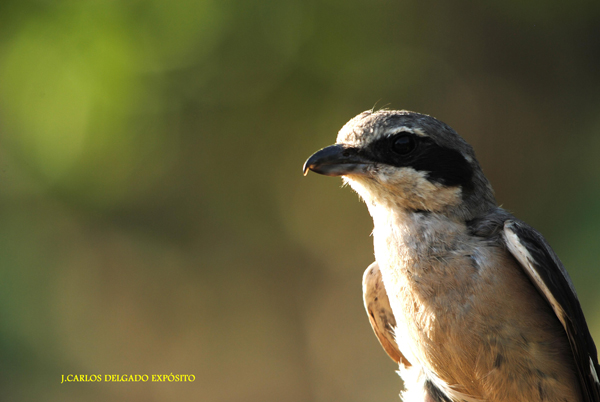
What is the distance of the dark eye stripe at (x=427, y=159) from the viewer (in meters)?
1.94

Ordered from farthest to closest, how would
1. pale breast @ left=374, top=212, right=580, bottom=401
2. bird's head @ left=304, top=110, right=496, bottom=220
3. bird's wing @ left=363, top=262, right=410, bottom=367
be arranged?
1. bird's wing @ left=363, top=262, right=410, bottom=367
2. bird's head @ left=304, top=110, right=496, bottom=220
3. pale breast @ left=374, top=212, right=580, bottom=401

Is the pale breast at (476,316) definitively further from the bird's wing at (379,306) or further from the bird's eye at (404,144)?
the bird's wing at (379,306)

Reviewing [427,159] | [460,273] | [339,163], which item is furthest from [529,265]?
[339,163]

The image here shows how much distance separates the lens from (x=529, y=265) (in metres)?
1.77

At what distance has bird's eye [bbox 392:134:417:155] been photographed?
194cm

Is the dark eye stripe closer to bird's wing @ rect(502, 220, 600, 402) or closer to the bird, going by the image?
the bird

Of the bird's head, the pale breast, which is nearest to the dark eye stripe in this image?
the bird's head

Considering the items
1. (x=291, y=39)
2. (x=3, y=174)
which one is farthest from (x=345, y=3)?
(x=3, y=174)

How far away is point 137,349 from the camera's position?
4.64 m

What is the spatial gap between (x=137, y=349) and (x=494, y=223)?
3.76 metres

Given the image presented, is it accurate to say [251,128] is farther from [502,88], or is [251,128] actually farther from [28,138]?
[502,88]

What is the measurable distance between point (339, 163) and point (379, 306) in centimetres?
83

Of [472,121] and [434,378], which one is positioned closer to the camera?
[434,378]

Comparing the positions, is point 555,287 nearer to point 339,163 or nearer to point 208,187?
point 339,163
